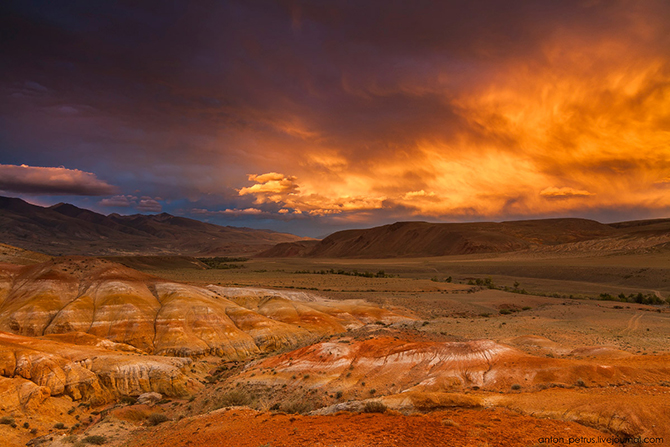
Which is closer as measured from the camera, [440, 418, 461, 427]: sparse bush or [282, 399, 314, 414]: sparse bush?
[440, 418, 461, 427]: sparse bush

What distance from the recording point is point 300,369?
61.8ft

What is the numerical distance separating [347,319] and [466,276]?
62.2m

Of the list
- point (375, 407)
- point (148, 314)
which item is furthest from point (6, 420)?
point (375, 407)

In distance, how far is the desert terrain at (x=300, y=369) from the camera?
10.5 m

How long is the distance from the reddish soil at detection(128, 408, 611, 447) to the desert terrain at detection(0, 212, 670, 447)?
6 centimetres

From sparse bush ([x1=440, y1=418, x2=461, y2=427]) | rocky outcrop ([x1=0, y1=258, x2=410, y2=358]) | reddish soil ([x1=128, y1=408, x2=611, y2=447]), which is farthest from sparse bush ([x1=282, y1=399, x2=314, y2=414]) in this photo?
rocky outcrop ([x1=0, y1=258, x2=410, y2=358])

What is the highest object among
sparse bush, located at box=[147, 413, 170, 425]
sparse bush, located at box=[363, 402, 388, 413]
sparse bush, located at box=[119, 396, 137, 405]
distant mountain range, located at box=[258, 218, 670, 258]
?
distant mountain range, located at box=[258, 218, 670, 258]

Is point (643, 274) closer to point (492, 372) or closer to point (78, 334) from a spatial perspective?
point (492, 372)

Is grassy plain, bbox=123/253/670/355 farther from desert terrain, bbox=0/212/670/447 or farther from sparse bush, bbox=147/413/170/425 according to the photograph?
sparse bush, bbox=147/413/170/425

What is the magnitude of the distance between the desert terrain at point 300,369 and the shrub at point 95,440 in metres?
0.06

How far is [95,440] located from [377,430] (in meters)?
14.8

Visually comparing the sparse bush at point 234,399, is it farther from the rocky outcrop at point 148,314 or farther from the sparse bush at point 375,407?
the rocky outcrop at point 148,314

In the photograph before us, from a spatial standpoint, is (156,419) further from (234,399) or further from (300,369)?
(300,369)

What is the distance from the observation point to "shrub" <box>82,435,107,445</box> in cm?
1645
